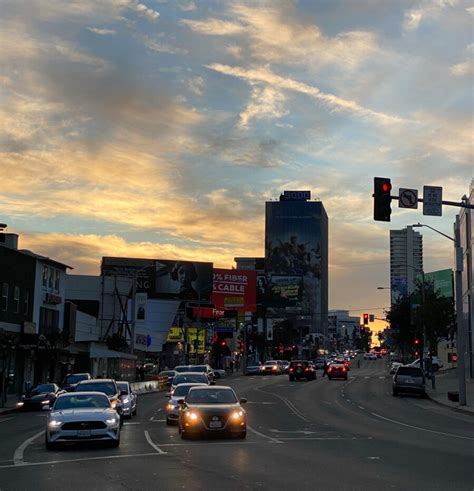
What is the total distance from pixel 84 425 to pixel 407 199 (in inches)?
469

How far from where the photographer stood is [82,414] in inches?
742

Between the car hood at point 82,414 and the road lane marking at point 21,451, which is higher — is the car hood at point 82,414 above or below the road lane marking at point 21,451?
above

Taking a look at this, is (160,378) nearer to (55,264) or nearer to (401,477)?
(55,264)

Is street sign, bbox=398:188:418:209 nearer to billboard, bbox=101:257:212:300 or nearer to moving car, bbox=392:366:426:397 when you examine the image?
moving car, bbox=392:366:426:397

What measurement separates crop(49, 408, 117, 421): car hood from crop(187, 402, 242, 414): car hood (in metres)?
2.76

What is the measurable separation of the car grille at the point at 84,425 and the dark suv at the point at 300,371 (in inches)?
2096

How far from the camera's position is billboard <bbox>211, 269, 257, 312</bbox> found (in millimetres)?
129250

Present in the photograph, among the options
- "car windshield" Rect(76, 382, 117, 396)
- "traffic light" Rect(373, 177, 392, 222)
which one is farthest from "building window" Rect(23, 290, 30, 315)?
"traffic light" Rect(373, 177, 392, 222)

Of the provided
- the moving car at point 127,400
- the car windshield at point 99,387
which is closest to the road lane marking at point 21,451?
the car windshield at point 99,387

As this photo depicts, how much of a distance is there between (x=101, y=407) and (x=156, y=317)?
92167 millimetres

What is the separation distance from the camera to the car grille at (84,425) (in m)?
18.5

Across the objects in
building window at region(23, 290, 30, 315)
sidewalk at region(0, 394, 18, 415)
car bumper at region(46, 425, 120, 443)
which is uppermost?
building window at region(23, 290, 30, 315)

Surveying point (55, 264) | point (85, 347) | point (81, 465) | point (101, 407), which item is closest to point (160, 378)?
point (85, 347)

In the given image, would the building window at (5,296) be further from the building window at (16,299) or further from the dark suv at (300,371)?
the dark suv at (300,371)
